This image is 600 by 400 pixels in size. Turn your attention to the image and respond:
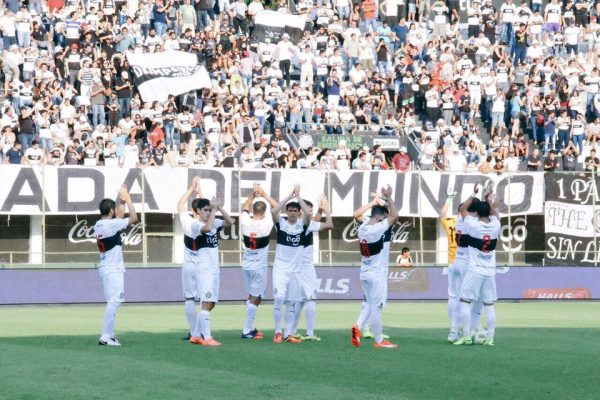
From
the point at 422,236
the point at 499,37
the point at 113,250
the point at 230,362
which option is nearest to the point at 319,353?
the point at 230,362

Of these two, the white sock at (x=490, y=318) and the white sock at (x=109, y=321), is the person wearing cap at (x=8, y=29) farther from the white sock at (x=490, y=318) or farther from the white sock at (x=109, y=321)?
the white sock at (x=490, y=318)

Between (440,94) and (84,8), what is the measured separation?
12.2 metres

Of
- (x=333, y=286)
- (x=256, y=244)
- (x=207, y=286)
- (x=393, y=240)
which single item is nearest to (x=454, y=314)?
(x=256, y=244)

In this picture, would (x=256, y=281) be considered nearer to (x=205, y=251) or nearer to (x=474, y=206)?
(x=205, y=251)

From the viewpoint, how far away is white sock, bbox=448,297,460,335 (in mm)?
21141

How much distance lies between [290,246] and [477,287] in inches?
121

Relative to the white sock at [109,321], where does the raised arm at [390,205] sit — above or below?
above

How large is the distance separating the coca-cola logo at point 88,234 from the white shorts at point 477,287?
17.0 m

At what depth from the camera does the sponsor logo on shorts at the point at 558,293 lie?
121ft

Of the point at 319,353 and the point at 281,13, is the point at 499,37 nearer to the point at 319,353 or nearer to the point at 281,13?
the point at 281,13

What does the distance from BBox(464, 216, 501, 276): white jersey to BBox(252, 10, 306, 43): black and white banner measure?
2569 centimetres

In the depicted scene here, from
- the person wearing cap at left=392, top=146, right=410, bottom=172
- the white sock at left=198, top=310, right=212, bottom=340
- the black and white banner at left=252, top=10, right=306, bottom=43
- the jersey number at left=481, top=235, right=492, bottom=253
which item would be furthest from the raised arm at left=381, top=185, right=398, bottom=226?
the black and white banner at left=252, top=10, right=306, bottom=43

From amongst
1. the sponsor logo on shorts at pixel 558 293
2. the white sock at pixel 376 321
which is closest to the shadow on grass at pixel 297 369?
the white sock at pixel 376 321

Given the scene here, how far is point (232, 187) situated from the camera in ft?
121
